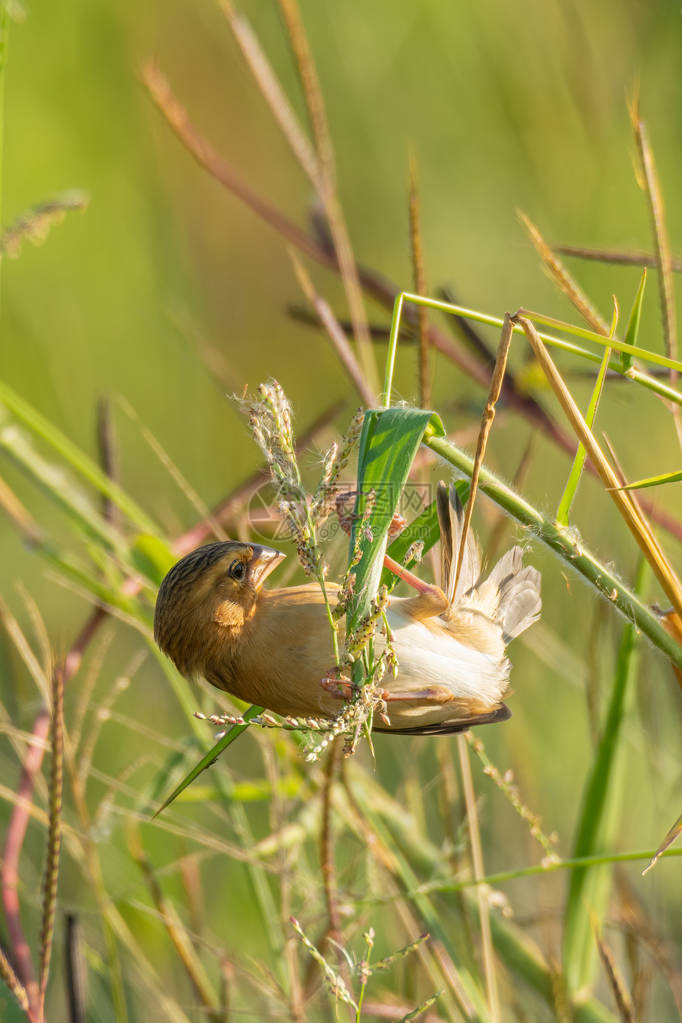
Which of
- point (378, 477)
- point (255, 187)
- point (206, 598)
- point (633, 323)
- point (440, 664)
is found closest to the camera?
point (378, 477)

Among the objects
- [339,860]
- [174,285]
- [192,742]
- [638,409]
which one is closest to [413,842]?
[192,742]

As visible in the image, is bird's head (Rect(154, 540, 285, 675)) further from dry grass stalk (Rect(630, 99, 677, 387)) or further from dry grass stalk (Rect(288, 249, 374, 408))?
dry grass stalk (Rect(630, 99, 677, 387))

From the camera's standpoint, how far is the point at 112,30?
459 centimetres

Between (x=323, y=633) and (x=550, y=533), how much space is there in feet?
2.19

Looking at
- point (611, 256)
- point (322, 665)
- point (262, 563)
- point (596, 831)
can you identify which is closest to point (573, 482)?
point (611, 256)

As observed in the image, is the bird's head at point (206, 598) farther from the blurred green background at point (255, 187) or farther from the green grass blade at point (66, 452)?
the blurred green background at point (255, 187)

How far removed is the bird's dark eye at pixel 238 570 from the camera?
1748 mm

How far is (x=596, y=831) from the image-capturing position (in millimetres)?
1805

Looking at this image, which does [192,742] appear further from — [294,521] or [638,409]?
[638,409]

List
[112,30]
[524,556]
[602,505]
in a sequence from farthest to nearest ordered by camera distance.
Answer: [112,30], [602,505], [524,556]

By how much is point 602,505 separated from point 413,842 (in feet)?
3.95

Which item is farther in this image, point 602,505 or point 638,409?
point 638,409

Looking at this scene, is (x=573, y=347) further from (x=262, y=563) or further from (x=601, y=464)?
(x=262, y=563)

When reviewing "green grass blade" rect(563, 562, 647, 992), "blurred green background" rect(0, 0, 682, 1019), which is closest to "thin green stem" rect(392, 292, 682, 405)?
"green grass blade" rect(563, 562, 647, 992)
